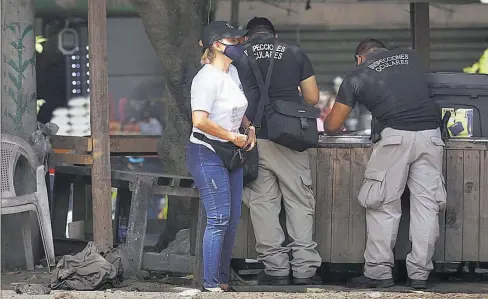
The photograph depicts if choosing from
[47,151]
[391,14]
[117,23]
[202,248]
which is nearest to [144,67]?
[117,23]

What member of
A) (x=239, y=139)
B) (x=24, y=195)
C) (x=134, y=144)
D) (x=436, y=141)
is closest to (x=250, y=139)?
(x=239, y=139)

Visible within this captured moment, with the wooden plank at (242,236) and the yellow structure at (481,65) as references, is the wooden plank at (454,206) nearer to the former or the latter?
the wooden plank at (242,236)

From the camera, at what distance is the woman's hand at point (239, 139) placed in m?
5.58

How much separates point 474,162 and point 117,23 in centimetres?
517

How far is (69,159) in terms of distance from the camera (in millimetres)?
6676

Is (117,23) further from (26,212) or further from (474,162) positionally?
(474,162)

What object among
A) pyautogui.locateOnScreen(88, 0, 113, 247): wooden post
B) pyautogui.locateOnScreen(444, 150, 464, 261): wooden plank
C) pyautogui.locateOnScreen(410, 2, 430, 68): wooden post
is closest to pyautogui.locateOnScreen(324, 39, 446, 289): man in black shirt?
pyautogui.locateOnScreen(444, 150, 464, 261): wooden plank

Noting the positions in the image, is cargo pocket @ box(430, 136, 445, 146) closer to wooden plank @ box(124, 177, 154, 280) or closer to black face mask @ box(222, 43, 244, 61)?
black face mask @ box(222, 43, 244, 61)

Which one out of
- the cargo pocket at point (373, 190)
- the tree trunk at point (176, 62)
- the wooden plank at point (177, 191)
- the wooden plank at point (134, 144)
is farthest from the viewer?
the wooden plank at point (134, 144)

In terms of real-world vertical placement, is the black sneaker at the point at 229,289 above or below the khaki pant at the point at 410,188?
below

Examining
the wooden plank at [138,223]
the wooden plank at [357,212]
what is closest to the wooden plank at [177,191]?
the wooden plank at [138,223]

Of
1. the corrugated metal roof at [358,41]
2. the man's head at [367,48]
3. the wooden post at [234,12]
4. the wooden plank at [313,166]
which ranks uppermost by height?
the wooden post at [234,12]

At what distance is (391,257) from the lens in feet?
20.6

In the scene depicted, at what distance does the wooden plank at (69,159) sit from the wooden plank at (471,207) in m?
2.66
